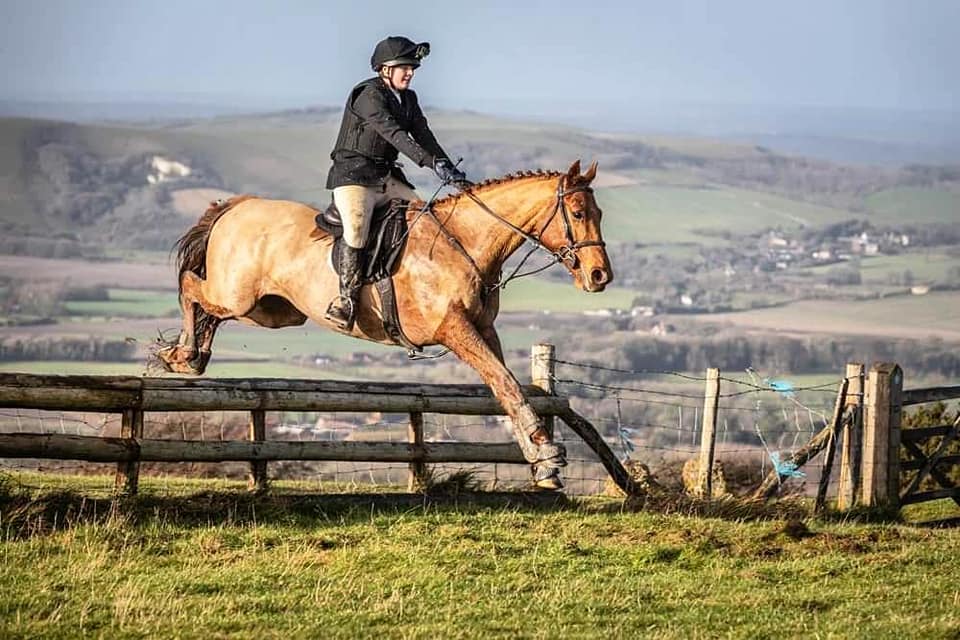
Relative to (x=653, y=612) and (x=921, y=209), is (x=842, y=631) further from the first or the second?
(x=921, y=209)

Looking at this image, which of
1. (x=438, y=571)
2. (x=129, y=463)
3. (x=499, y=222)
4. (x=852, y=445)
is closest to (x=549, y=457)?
(x=438, y=571)

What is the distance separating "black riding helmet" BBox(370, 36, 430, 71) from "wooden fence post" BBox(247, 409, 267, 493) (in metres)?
3.01

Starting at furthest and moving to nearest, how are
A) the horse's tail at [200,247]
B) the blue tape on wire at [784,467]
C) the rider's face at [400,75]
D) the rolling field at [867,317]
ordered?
the rolling field at [867,317], the blue tape on wire at [784,467], the horse's tail at [200,247], the rider's face at [400,75]

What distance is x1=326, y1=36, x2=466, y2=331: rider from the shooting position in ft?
40.6

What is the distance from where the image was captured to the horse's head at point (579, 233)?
11.9m

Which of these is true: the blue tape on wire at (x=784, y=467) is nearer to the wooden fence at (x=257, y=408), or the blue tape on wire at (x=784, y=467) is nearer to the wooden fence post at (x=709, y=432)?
the wooden fence post at (x=709, y=432)

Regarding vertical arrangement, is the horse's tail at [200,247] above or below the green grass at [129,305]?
above

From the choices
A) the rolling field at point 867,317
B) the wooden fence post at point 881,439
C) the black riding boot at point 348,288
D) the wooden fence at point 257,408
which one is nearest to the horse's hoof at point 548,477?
the wooden fence at point 257,408

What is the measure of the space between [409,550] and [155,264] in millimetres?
134191

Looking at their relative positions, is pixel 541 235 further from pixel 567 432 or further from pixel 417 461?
pixel 567 432

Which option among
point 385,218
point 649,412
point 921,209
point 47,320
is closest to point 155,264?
point 47,320

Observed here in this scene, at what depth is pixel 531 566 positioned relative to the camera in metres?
10.8

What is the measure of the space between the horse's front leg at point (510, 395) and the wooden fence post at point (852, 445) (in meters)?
4.12

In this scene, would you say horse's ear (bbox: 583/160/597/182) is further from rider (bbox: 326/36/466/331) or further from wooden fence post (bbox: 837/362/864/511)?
wooden fence post (bbox: 837/362/864/511)
